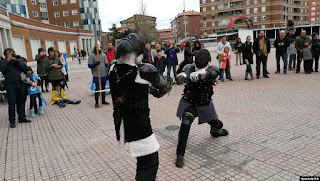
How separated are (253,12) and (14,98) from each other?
7564 cm

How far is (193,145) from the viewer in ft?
13.6

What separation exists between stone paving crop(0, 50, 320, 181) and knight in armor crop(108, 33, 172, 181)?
0.83m

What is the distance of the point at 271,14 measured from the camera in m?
68.2

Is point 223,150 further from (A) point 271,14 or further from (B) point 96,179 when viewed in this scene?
(A) point 271,14

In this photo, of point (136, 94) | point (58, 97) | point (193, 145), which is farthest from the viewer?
point (58, 97)

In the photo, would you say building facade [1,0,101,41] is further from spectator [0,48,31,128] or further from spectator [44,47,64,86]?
spectator [0,48,31,128]

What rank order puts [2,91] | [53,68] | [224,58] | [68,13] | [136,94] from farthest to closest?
[68,13]
[224,58]
[2,91]
[53,68]
[136,94]

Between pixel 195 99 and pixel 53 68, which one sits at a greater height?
pixel 53 68

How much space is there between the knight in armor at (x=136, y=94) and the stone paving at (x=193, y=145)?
828 mm

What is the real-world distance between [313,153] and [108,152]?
3259mm

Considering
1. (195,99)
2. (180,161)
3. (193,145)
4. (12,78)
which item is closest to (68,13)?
(12,78)

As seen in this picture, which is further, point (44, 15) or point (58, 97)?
point (44, 15)

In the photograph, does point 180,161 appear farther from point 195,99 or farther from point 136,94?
point 136,94

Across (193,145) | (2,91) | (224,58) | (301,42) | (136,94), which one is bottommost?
(193,145)
